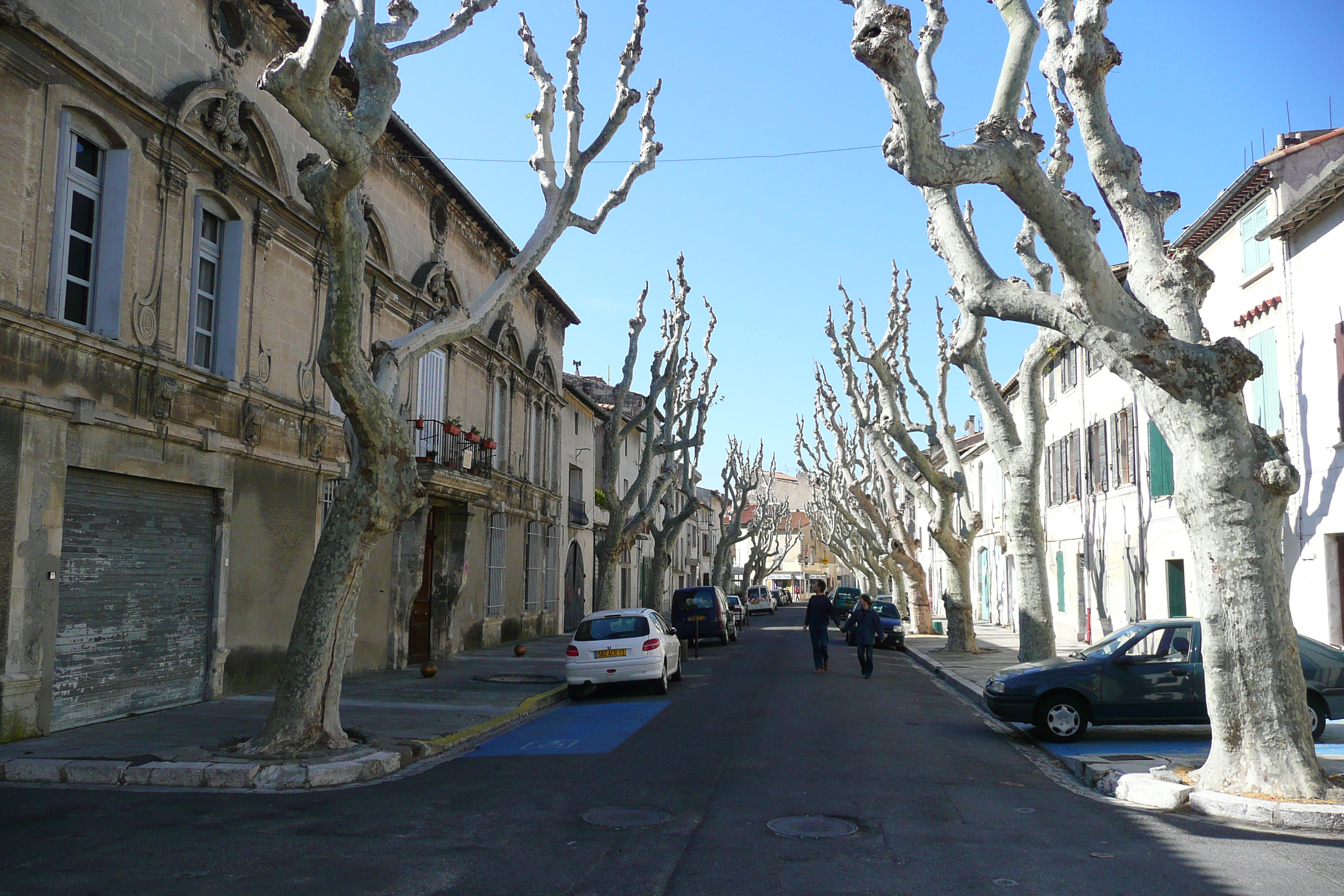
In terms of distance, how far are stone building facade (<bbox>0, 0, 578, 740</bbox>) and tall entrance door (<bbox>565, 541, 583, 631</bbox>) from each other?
48.3ft

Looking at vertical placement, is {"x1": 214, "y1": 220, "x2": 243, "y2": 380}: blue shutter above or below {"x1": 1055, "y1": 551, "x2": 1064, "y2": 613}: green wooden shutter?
above

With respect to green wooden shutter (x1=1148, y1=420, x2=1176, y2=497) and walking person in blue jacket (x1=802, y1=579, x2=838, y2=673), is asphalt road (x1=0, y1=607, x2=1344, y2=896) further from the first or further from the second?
green wooden shutter (x1=1148, y1=420, x2=1176, y2=497)

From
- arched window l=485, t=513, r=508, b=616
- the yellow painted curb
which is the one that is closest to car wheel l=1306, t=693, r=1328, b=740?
the yellow painted curb

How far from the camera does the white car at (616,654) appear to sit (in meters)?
15.7

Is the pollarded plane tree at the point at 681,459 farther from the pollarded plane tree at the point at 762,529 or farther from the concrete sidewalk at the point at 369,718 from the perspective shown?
the pollarded plane tree at the point at 762,529

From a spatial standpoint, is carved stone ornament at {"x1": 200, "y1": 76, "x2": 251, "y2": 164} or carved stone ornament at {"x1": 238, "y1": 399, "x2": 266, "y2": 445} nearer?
carved stone ornament at {"x1": 200, "y1": 76, "x2": 251, "y2": 164}

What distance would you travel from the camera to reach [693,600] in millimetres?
28766

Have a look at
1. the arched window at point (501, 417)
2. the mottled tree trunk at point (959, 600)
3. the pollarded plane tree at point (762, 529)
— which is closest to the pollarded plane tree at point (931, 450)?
the mottled tree trunk at point (959, 600)

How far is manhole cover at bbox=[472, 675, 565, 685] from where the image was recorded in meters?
16.7

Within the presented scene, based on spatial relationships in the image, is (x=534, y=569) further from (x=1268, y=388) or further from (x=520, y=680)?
(x=1268, y=388)

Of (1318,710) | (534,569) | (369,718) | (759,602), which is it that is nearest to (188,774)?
(369,718)

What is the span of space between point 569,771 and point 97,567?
6.26m

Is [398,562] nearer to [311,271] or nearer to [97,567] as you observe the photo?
[311,271]

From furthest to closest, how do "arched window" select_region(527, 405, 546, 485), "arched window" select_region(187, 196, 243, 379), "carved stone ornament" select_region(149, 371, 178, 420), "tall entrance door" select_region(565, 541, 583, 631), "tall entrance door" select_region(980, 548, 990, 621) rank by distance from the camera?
"tall entrance door" select_region(980, 548, 990, 621) → "tall entrance door" select_region(565, 541, 583, 631) → "arched window" select_region(527, 405, 546, 485) → "arched window" select_region(187, 196, 243, 379) → "carved stone ornament" select_region(149, 371, 178, 420)
